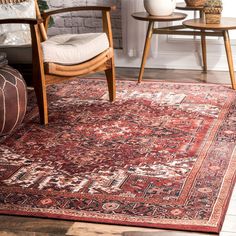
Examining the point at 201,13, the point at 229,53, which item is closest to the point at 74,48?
the point at 229,53

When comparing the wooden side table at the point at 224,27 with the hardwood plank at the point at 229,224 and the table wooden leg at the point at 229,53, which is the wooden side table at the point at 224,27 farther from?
the hardwood plank at the point at 229,224

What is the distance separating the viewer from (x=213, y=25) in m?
4.16

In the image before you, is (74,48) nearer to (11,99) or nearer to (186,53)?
(11,99)

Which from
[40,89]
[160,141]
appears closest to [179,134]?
[160,141]

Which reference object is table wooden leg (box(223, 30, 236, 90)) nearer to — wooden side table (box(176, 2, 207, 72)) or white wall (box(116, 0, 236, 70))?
wooden side table (box(176, 2, 207, 72))

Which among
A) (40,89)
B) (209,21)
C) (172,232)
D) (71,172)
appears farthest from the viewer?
(209,21)

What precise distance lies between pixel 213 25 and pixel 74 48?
1031 millimetres

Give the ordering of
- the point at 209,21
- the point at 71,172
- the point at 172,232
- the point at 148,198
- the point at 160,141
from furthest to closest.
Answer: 1. the point at 209,21
2. the point at 160,141
3. the point at 71,172
4. the point at 148,198
5. the point at 172,232

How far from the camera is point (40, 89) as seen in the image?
360cm

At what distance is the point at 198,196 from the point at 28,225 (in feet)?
2.32

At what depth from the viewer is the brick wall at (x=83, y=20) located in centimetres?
499

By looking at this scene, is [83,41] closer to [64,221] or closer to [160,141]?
[160,141]

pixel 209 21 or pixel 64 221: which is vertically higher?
pixel 209 21

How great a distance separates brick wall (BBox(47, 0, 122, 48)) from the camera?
16.4 ft
